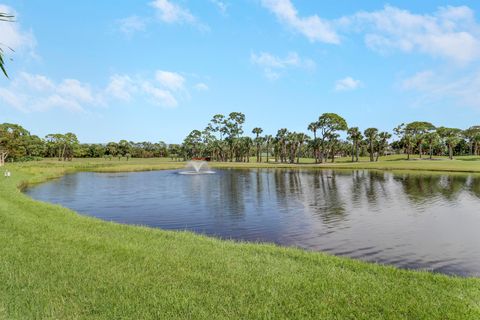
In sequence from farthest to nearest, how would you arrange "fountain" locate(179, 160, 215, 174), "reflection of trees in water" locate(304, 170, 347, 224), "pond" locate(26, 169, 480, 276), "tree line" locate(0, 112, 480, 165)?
"tree line" locate(0, 112, 480, 165), "fountain" locate(179, 160, 215, 174), "reflection of trees in water" locate(304, 170, 347, 224), "pond" locate(26, 169, 480, 276)

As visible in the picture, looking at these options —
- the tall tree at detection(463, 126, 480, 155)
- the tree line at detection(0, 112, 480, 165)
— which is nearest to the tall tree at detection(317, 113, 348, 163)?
the tree line at detection(0, 112, 480, 165)

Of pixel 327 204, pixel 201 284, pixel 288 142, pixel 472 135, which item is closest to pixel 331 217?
pixel 327 204

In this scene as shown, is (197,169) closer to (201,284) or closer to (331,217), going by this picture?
(331,217)

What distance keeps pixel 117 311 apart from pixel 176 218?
20.1 meters

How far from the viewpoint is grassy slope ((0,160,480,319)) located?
8.03 m

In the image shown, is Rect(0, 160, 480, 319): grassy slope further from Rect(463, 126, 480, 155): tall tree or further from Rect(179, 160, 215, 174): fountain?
Rect(463, 126, 480, 155): tall tree

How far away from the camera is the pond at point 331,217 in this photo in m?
18.6

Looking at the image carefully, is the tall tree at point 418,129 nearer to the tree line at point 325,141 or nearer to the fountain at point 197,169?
the tree line at point 325,141

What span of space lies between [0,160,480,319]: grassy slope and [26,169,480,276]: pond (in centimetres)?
638

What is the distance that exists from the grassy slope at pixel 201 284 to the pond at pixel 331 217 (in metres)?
6.38

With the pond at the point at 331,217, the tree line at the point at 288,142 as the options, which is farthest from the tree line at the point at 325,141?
the pond at the point at 331,217

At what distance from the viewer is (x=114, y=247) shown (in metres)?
13.3

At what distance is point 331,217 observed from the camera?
2817cm

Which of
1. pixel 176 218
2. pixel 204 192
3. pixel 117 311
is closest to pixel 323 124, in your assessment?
pixel 204 192
